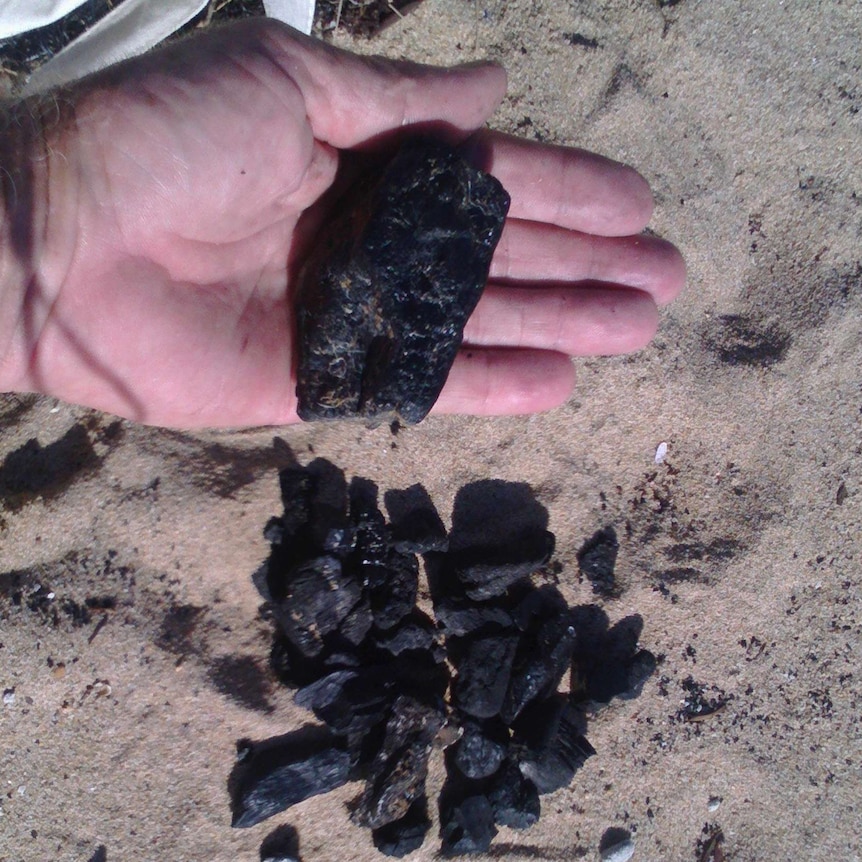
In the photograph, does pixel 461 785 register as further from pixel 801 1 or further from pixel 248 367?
pixel 801 1

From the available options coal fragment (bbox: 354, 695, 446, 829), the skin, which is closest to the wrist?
the skin

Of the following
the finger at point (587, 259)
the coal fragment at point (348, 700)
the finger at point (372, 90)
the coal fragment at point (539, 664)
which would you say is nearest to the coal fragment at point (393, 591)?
the coal fragment at point (348, 700)

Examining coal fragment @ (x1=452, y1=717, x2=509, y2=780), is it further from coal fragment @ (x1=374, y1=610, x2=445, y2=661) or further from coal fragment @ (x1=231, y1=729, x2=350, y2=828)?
coal fragment @ (x1=231, y1=729, x2=350, y2=828)

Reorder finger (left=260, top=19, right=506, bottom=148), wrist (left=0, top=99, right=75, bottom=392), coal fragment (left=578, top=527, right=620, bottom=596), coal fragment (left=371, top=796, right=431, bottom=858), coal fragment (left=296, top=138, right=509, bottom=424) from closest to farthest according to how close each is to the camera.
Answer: wrist (left=0, top=99, right=75, bottom=392)
finger (left=260, top=19, right=506, bottom=148)
coal fragment (left=296, top=138, right=509, bottom=424)
coal fragment (left=371, top=796, right=431, bottom=858)
coal fragment (left=578, top=527, right=620, bottom=596)

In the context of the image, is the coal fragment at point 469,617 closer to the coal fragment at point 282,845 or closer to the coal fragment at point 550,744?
the coal fragment at point 550,744

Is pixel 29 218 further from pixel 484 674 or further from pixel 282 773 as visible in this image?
pixel 484 674

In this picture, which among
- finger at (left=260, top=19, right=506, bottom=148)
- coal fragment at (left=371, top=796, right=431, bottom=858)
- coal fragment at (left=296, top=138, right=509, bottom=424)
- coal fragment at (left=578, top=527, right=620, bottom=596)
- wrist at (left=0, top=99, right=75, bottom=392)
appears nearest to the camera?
wrist at (left=0, top=99, right=75, bottom=392)
